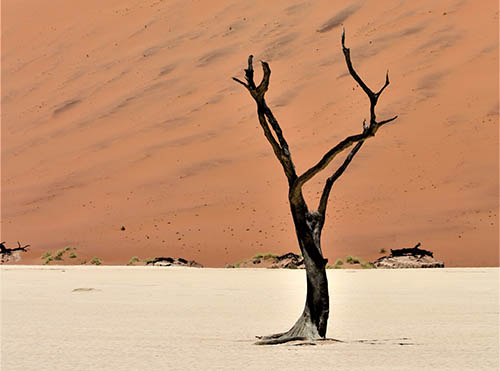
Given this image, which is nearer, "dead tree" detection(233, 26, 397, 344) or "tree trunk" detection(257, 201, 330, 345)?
"dead tree" detection(233, 26, 397, 344)

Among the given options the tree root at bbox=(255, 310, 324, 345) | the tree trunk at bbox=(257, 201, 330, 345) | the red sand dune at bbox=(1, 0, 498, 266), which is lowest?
the tree root at bbox=(255, 310, 324, 345)

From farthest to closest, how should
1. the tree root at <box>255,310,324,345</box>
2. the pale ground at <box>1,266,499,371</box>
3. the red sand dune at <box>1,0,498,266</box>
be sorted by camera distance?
the red sand dune at <box>1,0,498,266</box>, the tree root at <box>255,310,324,345</box>, the pale ground at <box>1,266,499,371</box>

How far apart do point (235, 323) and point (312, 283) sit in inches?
101

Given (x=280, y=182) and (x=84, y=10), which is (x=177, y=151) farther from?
(x=84, y=10)

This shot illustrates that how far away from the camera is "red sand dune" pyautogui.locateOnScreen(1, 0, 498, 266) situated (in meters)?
39.6

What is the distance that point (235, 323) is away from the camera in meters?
15.0

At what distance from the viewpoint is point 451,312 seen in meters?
16.9

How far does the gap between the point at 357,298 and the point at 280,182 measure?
75.3ft

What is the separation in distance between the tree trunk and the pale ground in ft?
1.54

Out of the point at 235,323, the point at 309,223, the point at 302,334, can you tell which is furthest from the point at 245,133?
the point at 302,334

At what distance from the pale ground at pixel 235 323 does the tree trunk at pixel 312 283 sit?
0.47 meters

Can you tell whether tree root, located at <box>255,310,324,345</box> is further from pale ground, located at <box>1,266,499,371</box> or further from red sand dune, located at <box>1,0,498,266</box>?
red sand dune, located at <box>1,0,498,266</box>

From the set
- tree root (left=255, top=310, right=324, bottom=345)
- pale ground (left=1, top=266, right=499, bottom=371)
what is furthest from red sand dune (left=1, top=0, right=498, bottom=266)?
tree root (left=255, top=310, right=324, bottom=345)

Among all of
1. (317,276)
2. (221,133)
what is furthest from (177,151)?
(317,276)
